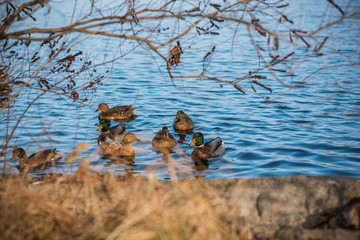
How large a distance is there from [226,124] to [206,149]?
7.14ft

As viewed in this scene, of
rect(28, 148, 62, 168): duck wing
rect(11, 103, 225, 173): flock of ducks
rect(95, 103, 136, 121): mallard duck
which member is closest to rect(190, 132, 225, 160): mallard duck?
rect(11, 103, 225, 173): flock of ducks

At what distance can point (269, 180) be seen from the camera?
438 centimetres

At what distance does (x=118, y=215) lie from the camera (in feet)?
12.1

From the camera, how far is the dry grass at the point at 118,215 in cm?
332

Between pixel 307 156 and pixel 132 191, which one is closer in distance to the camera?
pixel 132 191

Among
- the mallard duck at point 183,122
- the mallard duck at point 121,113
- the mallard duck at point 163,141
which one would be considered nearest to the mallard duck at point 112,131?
the mallard duck at point 121,113

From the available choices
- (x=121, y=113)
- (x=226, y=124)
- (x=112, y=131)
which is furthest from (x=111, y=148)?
(x=226, y=124)

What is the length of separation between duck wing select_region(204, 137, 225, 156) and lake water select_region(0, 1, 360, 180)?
21 cm

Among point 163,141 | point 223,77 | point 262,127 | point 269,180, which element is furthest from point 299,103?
point 269,180

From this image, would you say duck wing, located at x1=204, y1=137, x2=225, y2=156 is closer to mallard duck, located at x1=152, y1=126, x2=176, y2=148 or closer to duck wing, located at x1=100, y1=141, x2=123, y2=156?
mallard duck, located at x1=152, y1=126, x2=176, y2=148

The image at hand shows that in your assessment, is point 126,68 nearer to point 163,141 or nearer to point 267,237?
point 163,141

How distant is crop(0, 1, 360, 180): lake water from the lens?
8.31m

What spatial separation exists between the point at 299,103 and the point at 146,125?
5011 millimetres

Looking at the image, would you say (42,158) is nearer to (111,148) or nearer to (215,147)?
(111,148)
